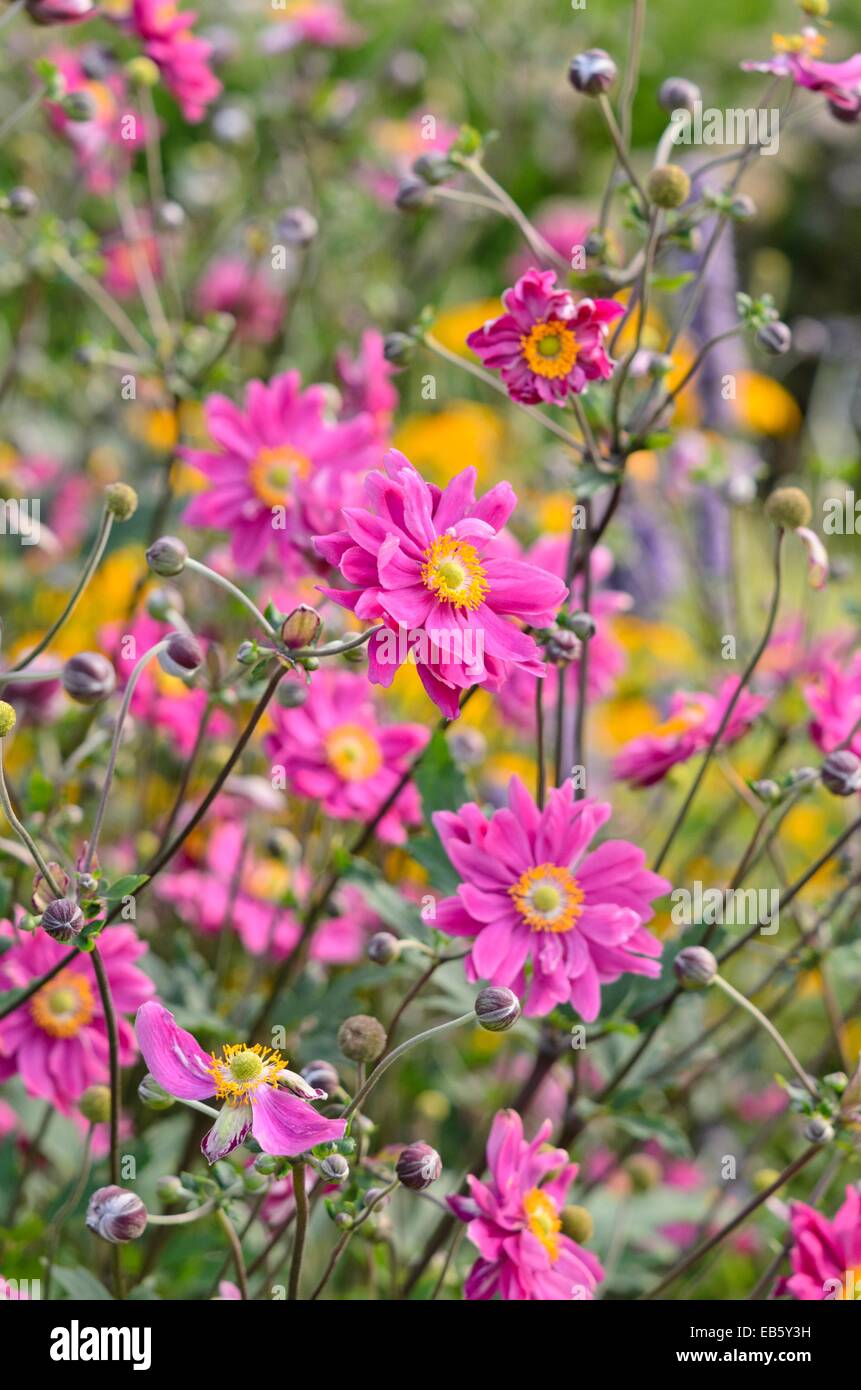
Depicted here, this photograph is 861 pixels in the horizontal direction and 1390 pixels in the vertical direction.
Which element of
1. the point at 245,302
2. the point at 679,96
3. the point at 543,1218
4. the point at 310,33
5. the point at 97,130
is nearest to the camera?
the point at 543,1218

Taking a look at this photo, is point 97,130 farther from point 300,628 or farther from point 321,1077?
point 321,1077

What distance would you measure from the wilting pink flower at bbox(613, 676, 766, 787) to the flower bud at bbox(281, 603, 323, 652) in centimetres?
58

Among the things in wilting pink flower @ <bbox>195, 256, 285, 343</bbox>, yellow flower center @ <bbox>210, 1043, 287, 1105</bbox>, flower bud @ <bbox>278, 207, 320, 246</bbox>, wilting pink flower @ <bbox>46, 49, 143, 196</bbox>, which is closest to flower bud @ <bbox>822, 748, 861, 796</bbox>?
yellow flower center @ <bbox>210, 1043, 287, 1105</bbox>

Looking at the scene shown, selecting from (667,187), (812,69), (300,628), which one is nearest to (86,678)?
(300,628)

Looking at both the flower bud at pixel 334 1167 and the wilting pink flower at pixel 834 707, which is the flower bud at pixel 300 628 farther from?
the wilting pink flower at pixel 834 707

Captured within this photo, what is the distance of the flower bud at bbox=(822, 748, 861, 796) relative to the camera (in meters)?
1.40

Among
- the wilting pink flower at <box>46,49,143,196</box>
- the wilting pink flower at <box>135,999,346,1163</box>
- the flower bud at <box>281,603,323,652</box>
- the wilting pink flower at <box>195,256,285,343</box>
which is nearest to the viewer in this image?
the wilting pink flower at <box>135,999,346,1163</box>

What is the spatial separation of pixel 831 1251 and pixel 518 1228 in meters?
0.31

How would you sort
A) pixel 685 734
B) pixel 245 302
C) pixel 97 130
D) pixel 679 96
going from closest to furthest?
pixel 679 96 → pixel 685 734 → pixel 97 130 → pixel 245 302

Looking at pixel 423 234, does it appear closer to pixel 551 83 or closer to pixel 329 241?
pixel 551 83

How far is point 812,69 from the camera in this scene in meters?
1.47

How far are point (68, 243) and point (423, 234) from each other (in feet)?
6.66

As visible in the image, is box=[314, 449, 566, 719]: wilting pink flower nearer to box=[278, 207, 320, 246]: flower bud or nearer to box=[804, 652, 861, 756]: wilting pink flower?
box=[804, 652, 861, 756]: wilting pink flower

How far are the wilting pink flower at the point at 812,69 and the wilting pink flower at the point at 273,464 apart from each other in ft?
1.96
